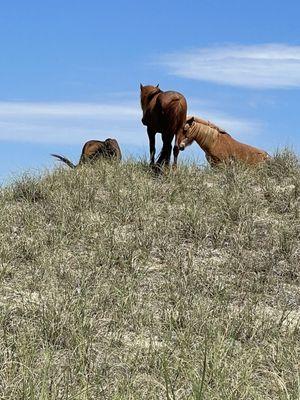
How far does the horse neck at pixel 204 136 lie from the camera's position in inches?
547

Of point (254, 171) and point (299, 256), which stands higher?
point (254, 171)

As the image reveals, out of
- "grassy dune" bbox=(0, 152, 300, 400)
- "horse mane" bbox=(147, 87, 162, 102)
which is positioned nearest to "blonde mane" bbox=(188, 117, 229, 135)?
"horse mane" bbox=(147, 87, 162, 102)

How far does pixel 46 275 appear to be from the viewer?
7.41 metres

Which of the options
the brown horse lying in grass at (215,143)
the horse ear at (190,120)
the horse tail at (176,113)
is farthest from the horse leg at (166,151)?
the horse ear at (190,120)

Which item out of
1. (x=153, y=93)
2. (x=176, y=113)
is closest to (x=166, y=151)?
(x=176, y=113)

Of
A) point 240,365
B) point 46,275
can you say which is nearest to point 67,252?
point 46,275

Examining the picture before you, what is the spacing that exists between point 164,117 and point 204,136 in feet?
6.09

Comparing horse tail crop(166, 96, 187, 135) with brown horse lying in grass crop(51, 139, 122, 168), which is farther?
brown horse lying in grass crop(51, 139, 122, 168)

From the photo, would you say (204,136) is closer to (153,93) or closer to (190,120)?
(190,120)

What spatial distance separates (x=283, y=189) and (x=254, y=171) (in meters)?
0.87

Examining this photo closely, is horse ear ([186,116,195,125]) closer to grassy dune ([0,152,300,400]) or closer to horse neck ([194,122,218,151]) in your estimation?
horse neck ([194,122,218,151])

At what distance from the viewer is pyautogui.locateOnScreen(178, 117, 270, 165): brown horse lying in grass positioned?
542 inches

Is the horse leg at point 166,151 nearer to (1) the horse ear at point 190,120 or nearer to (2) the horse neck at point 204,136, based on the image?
(1) the horse ear at point 190,120

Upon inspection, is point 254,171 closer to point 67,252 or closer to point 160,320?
point 67,252
